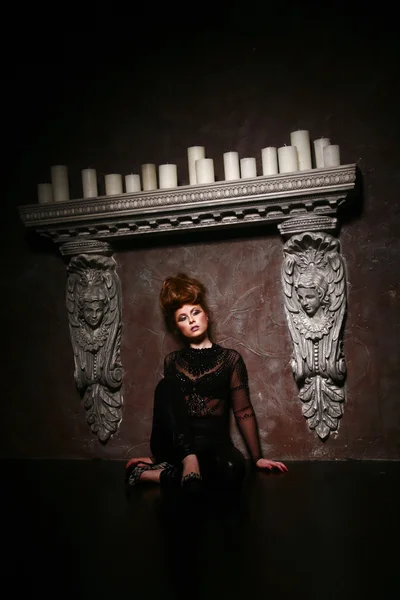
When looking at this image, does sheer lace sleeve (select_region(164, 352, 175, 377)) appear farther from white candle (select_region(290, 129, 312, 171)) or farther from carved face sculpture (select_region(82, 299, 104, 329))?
white candle (select_region(290, 129, 312, 171))

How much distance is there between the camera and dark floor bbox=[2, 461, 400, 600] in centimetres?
205

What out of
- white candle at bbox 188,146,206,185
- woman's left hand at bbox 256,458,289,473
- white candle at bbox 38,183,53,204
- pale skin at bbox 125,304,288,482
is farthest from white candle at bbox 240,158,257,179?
woman's left hand at bbox 256,458,289,473

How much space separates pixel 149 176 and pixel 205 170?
1.18 ft

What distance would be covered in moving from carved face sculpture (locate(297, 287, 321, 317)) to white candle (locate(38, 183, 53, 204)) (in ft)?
5.26

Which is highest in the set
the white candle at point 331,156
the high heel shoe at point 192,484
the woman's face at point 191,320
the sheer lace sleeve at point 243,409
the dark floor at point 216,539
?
the white candle at point 331,156

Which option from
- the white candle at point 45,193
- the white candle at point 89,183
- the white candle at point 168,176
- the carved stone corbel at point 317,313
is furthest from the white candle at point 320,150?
the white candle at point 45,193

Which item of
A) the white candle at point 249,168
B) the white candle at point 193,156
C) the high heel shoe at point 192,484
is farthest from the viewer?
the white candle at point 193,156

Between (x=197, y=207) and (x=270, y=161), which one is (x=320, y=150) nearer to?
(x=270, y=161)

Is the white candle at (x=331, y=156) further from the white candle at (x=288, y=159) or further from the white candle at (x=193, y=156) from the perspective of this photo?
the white candle at (x=193, y=156)

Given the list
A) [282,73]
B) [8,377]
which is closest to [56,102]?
[282,73]

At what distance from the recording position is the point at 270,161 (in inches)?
144

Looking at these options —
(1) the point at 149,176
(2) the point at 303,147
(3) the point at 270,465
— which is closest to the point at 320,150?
(2) the point at 303,147

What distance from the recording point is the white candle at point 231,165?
145 inches

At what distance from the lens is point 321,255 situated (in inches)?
143
